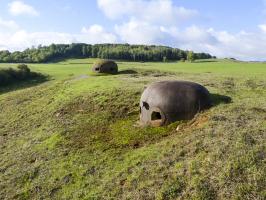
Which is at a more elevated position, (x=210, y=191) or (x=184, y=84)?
(x=184, y=84)

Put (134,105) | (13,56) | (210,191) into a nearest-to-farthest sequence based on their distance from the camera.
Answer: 1. (210,191)
2. (134,105)
3. (13,56)

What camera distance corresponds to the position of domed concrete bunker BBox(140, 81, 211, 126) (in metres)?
21.2

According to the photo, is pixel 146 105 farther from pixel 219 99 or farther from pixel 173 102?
pixel 219 99

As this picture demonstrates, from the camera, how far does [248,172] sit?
1541 cm

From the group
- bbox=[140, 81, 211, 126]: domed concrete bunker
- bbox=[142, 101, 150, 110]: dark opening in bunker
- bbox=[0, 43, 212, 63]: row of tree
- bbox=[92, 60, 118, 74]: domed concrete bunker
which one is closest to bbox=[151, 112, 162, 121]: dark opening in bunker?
bbox=[140, 81, 211, 126]: domed concrete bunker

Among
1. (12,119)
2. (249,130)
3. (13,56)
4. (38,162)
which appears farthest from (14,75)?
(13,56)

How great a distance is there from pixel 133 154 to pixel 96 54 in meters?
99.8

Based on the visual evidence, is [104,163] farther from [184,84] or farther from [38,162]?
[184,84]

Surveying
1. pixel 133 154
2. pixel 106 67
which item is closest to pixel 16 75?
pixel 106 67

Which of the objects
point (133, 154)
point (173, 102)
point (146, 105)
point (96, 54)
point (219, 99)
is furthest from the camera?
point (96, 54)

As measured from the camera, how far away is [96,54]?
11675 cm

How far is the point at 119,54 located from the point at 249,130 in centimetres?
9266

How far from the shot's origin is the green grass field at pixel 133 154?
15531mm

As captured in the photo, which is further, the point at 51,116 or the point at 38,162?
the point at 51,116
